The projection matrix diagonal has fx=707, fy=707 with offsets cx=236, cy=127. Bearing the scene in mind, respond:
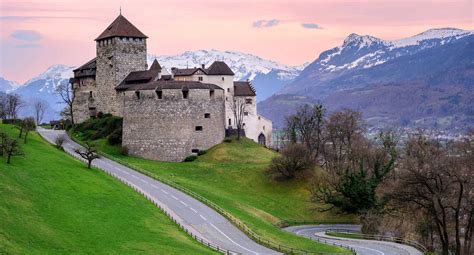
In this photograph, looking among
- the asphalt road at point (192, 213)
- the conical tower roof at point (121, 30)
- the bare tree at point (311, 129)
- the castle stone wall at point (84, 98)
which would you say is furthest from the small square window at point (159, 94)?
the bare tree at point (311, 129)

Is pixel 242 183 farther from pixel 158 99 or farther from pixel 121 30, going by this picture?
pixel 121 30

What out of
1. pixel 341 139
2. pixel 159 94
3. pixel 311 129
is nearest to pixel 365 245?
pixel 159 94

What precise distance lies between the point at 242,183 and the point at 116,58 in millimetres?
39311

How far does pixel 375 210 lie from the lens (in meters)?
81.9

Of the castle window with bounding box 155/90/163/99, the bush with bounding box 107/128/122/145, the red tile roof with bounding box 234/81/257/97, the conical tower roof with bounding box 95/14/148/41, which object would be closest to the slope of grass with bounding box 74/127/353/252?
the bush with bounding box 107/128/122/145

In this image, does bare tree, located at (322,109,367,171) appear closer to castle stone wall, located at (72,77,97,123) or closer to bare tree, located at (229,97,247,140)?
bare tree, located at (229,97,247,140)

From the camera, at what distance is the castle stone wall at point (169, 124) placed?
108 m

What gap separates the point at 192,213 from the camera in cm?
7050

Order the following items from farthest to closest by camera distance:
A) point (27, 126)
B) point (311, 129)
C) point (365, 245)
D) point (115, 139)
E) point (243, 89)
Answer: point (243, 89) < point (311, 129) < point (115, 139) < point (27, 126) < point (365, 245)

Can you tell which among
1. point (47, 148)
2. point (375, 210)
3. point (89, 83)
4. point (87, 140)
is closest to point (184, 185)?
point (47, 148)

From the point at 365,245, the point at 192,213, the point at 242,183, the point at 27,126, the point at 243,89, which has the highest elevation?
the point at 243,89

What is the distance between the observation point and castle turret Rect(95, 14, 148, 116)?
123312mm

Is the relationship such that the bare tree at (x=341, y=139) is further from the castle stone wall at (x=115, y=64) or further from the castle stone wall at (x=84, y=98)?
the castle stone wall at (x=84, y=98)

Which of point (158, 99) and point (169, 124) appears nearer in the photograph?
point (169, 124)
